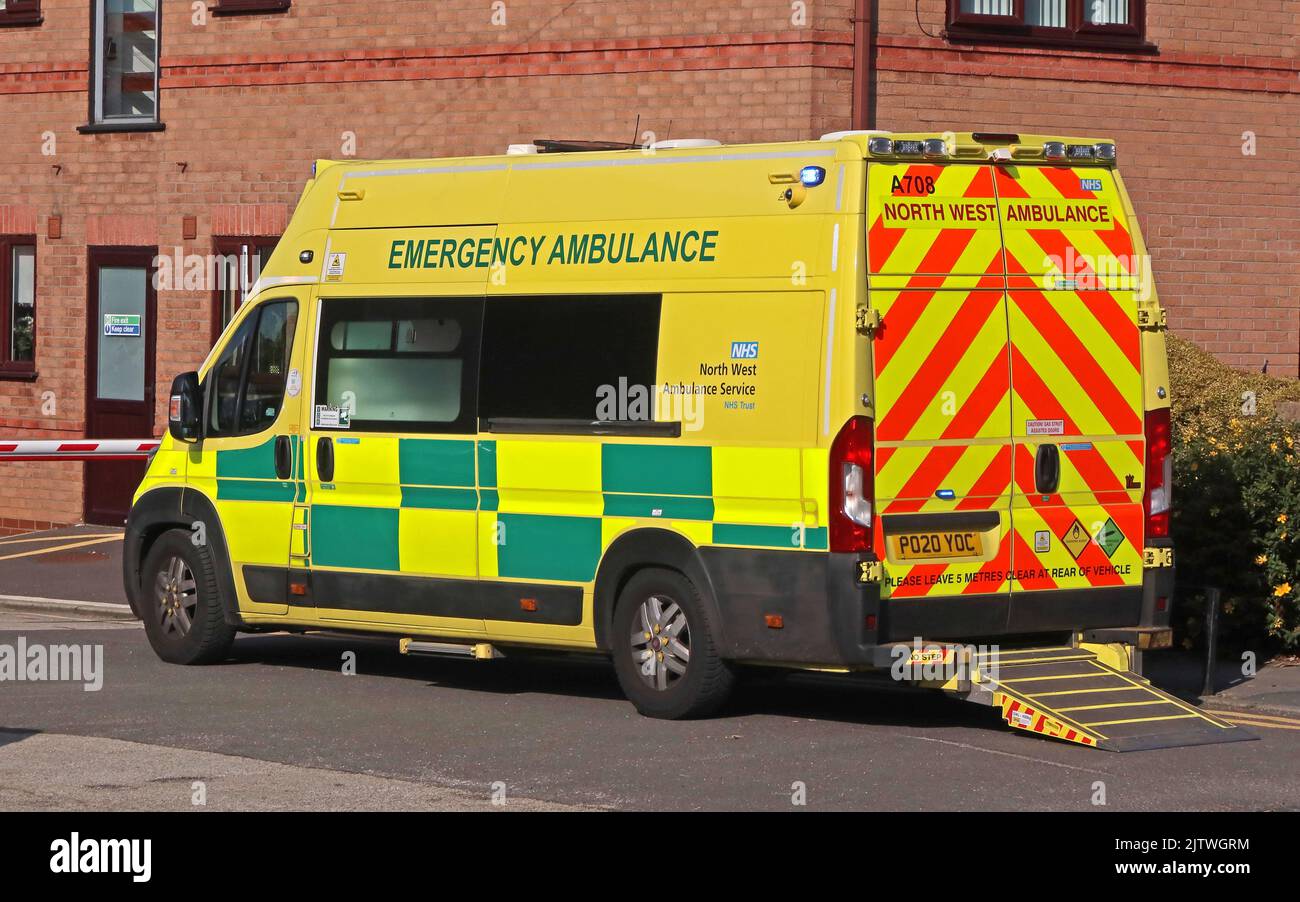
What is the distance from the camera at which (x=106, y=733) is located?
400 inches

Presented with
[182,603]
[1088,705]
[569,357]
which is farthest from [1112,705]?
[182,603]

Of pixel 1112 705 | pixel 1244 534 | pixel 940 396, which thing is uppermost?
pixel 940 396

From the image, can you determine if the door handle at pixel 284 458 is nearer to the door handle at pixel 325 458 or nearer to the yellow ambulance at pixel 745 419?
the yellow ambulance at pixel 745 419

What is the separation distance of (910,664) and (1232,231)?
990 centimetres

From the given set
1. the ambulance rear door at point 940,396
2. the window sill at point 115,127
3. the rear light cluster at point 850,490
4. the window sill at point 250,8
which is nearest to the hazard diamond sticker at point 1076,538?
the ambulance rear door at point 940,396

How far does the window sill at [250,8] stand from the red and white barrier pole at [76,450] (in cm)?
405

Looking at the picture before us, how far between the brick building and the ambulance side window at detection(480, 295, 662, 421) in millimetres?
6892

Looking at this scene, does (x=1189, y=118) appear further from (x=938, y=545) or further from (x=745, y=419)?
(x=745, y=419)

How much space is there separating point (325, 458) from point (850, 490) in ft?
10.7

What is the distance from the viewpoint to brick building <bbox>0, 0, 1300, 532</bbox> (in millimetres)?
17672

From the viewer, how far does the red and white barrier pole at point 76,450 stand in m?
17.9

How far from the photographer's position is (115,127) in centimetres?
2116

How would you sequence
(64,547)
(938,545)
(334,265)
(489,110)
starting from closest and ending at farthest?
(938,545) → (334,265) → (489,110) → (64,547)

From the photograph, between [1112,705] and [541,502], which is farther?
[541,502]
